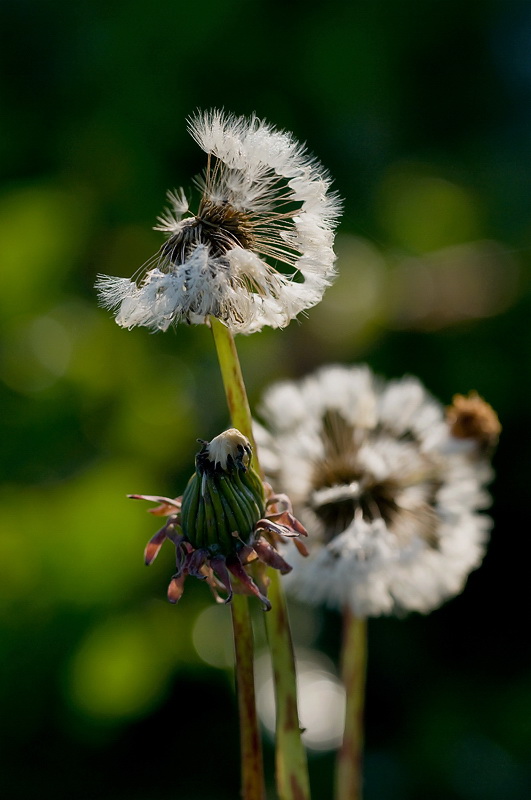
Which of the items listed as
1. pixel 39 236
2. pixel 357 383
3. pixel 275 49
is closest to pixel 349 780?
pixel 357 383

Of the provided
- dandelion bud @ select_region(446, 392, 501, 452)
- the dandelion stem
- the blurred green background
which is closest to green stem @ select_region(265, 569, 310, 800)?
the dandelion stem

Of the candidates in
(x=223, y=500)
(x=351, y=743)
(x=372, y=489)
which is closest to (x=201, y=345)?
(x=372, y=489)

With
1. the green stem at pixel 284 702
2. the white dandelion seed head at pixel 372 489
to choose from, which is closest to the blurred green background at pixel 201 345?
the white dandelion seed head at pixel 372 489

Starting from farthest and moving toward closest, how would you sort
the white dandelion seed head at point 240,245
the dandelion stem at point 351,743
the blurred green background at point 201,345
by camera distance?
the blurred green background at point 201,345 < the dandelion stem at point 351,743 < the white dandelion seed head at point 240,245

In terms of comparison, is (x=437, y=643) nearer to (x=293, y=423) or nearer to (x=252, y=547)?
(x=293, y=423)

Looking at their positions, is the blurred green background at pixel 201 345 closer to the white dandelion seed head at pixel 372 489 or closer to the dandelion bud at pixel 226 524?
the white dandelion seed head at pixel 372 489

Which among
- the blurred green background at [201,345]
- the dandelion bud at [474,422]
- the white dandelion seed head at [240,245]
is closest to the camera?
the white dandelion seed head at [240,245]

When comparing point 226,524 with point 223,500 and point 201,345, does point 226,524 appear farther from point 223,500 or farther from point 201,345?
point 201,345

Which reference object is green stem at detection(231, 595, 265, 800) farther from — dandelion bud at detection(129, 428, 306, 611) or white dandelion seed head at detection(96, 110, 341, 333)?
white dandelion seed head at detection(96, 110, 341, 333)
